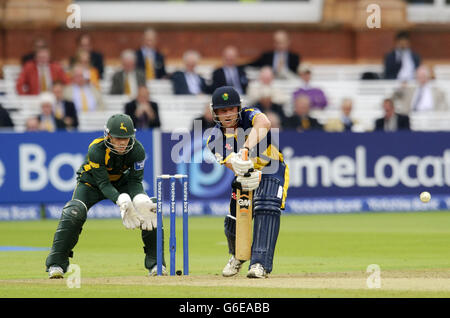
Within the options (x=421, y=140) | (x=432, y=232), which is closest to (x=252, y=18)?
(x=421, y=140)

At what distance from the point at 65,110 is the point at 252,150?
9.91m

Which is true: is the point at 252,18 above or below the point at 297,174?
→ above

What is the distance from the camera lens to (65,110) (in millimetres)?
20641

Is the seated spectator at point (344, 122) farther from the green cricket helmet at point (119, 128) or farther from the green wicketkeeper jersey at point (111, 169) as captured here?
the green cricket helmet at point (119, 128)

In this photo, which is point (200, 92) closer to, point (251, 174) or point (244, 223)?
point (244, 223)

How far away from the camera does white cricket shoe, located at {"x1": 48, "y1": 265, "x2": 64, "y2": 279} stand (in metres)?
11.5

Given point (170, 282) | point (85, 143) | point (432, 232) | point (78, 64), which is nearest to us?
point (170, 282)

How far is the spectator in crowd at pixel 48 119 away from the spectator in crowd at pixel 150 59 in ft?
9.95

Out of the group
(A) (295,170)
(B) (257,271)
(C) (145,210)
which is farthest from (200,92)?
(B) (257,271)

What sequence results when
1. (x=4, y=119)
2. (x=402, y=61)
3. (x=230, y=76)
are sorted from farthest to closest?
(x=402, y=61) < (x=230, y=76) < (x=4, y=119)

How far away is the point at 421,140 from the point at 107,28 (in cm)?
913
